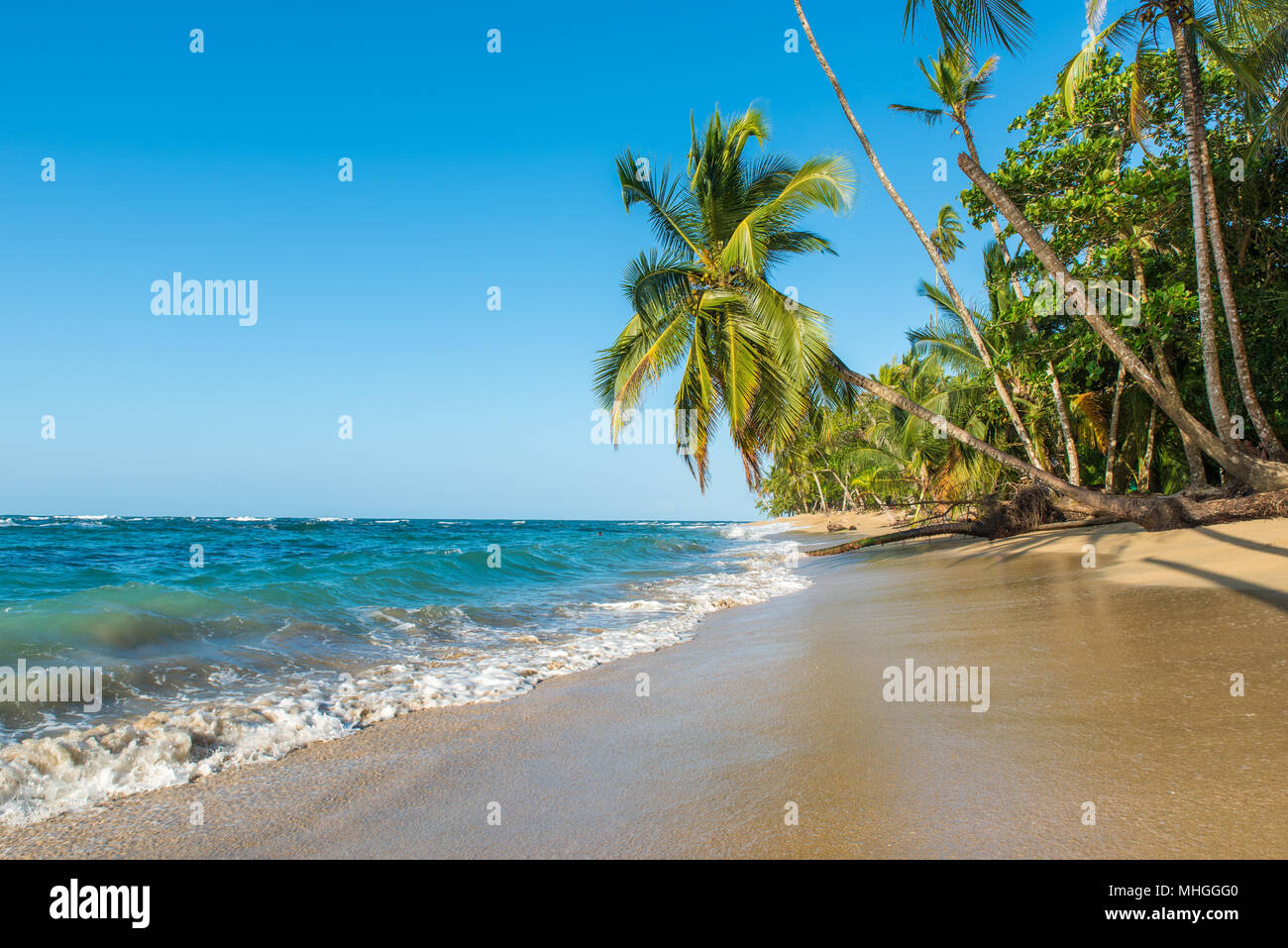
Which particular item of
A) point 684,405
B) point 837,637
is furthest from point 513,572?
point 837,637

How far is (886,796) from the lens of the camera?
7.77 feet

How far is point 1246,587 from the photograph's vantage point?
Answer: 5.45 meters

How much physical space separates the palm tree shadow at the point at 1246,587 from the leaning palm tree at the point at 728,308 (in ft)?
19.3

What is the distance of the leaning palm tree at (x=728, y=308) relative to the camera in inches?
451

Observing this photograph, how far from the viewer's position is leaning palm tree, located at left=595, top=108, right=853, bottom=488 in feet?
37.6

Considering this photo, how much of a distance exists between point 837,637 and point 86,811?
5092mm

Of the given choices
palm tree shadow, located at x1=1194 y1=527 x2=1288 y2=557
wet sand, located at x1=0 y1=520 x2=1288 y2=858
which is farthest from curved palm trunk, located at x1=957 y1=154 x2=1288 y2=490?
wet sand, located at x1=0 y1=520 x2=1288 y2=858

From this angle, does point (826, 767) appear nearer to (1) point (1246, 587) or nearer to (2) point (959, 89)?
(1) point (1246, 587)

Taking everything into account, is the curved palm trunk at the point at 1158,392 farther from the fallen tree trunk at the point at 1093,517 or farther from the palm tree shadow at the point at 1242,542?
the palm tree shadow at the point at 1242,542

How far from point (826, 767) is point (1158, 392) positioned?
10261 mm

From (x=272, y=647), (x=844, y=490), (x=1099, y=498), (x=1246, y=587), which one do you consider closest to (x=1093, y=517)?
(x=1099, y=498)

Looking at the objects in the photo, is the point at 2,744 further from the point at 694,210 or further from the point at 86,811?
the point at 694,210

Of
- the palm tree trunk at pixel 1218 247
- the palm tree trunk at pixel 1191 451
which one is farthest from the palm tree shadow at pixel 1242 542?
the palm tree trunk at pixel 1191 451

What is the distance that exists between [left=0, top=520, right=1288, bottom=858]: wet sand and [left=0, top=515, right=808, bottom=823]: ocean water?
1.32 ft
